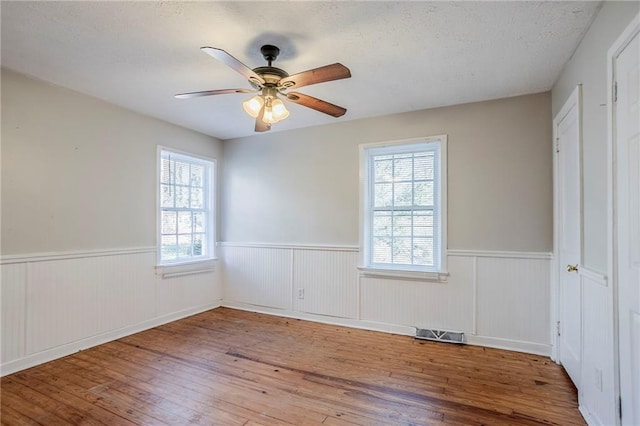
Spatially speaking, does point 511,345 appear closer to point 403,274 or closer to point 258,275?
point 403,274

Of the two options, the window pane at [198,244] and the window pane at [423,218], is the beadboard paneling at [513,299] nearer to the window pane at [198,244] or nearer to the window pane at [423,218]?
the window pane at [423,218]

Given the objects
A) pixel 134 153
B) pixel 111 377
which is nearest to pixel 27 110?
pixel 134 153

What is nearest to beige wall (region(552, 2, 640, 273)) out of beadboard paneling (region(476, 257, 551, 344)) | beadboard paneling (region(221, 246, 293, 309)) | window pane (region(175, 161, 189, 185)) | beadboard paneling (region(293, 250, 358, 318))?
beadboard paneling (region(476, 257, 551, 344))

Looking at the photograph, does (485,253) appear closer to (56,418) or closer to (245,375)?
(245,375)

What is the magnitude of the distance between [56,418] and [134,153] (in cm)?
256

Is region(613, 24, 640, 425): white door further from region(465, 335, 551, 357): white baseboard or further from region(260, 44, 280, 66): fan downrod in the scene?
region(260, 44, 280, 66): fan downrod

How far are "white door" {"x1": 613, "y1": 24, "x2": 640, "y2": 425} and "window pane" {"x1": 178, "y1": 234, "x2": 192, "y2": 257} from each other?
4.22 m

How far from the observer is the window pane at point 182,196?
13.7 ft

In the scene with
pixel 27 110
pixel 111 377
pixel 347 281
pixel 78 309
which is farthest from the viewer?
pixel 347 281

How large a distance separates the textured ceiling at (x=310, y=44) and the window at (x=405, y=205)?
0.68 metres

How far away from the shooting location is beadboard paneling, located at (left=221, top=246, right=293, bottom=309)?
427 centimetres

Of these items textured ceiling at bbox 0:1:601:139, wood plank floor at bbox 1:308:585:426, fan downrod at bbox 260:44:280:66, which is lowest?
wood plank floor at bbox 1:308:585:426

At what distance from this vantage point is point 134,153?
11.8ft

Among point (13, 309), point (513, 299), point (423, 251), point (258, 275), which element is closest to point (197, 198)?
point (258, 275)
